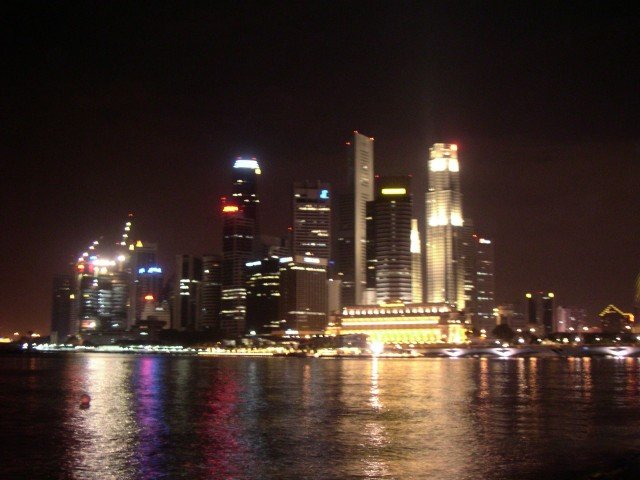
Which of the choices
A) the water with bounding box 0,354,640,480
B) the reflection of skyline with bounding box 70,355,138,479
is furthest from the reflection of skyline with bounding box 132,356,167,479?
the reflection of skyline with bounding box 70,355,138,479

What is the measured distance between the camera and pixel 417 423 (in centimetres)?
4209

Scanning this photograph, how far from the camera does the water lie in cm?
2950

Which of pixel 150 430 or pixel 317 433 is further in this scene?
pixel 150 430

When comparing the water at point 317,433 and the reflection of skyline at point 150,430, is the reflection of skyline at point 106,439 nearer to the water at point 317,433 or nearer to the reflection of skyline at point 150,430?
the water at point 317,433

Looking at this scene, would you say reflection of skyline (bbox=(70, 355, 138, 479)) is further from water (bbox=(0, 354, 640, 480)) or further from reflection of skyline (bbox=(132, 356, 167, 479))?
reflection of skyline (bbox=(132, 356, 167, 479))

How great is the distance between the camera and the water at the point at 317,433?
96.8ft

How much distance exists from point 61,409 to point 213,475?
27.7 m

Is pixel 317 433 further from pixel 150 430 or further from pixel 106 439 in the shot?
pixel 106 439

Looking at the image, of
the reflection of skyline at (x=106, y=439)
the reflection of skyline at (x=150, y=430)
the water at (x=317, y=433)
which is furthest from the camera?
the reflection of skyline at (x=150, y=430)

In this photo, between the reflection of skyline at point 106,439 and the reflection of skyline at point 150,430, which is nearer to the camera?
the reflection of skyline at point 106,439

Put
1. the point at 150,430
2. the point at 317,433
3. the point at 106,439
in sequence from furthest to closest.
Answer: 1. the point at 150,430
2. the point at 317,433
3. the point at 106,439

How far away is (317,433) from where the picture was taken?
3922 cm

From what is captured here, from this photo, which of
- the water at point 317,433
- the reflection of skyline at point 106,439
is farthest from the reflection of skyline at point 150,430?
the reflection of skyline at point 106,439

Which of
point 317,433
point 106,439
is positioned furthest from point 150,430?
point 317,433
